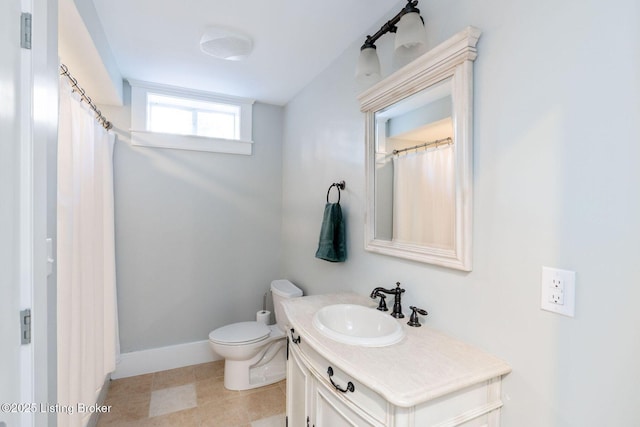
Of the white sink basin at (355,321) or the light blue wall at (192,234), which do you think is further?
the light blue wall at (192,234)

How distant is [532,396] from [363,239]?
1061 millimetres

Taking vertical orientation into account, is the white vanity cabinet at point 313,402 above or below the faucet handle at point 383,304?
below

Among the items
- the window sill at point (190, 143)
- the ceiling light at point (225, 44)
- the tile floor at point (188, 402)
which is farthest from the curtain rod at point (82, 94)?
the tile floor at point (188, 402)

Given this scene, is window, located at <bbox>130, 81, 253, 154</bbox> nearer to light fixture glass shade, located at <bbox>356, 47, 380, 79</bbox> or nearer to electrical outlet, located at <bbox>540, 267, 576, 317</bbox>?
light fixture glass shade, located at <bbox>356, 47, 380, 79</bbox>

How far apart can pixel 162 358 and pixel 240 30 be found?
2.66 metres

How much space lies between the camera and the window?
2.61m

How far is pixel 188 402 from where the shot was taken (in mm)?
2213

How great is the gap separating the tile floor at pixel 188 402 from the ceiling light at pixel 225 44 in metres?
2.40

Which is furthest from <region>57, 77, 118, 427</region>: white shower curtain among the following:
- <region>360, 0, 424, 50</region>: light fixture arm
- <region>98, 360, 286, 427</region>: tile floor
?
<region>360, 0, 424, 50</region>: light fixture arm

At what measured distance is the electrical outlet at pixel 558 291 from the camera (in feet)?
2.90

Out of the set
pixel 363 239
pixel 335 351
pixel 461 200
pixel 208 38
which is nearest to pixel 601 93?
pixel 461 200

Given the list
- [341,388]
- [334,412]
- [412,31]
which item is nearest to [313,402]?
[334,412]

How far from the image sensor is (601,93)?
83 centimetres

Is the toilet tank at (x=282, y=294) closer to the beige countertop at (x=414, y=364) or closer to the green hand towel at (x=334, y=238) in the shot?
the green hand towel at (x=334, y=238)
